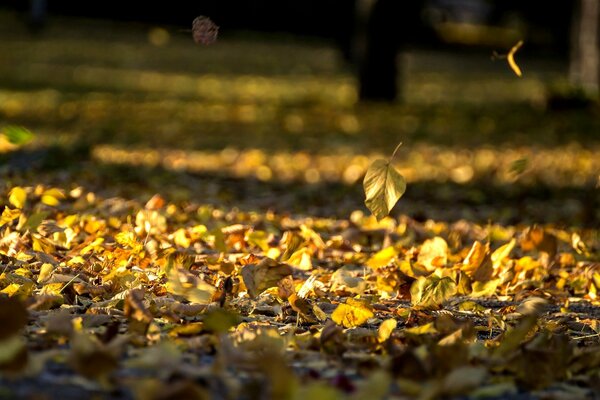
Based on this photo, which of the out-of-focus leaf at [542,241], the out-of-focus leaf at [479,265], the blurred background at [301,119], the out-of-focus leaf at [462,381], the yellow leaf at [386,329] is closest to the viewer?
the out-of-focus leaf at [462,381]

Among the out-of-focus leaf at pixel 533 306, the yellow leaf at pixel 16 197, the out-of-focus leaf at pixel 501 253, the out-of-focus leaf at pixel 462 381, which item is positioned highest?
the out-of-focus leaf at pixel 462 381

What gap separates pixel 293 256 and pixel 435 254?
0.53m

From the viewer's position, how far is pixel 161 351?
234cm

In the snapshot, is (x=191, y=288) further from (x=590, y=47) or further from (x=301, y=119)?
(x=590, y=47)

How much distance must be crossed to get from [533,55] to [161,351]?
2721 cm

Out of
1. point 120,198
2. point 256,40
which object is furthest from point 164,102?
point 256,40

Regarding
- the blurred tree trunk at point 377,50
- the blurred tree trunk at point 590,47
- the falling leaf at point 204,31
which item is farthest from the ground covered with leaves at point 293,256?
the blurred tree trunk at point 590,47

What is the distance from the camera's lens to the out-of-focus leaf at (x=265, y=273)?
10.6 feet

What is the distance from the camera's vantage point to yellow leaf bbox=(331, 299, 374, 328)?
3031 mm

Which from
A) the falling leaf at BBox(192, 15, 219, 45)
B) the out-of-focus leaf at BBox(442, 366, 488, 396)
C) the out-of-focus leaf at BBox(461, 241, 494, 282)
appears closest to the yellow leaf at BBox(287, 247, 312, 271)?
the out-of-focus leaf at BBox(461, 241, 494, 282)

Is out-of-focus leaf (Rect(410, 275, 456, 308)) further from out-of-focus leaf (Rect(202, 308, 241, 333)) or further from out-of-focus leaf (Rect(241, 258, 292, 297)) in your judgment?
out-of-focus leaf (Rect(202, 308, 241, 333))

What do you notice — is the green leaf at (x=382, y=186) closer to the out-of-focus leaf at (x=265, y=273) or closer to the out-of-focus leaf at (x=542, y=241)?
the out-of-focus leaf at (x=265, y=273)

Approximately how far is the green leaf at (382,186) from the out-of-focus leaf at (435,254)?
2.07ft

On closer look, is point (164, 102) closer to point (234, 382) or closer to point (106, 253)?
point (106, 253)
